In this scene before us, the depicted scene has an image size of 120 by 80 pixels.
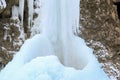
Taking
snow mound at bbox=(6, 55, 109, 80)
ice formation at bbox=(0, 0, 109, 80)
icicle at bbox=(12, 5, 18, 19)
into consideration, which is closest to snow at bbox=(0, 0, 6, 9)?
icicle at bbox=(12, 5, 18, 19)

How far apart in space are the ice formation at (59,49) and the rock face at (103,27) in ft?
7.46

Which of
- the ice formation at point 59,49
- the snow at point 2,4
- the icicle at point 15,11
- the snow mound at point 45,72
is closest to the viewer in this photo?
the snow mound at point 45,72

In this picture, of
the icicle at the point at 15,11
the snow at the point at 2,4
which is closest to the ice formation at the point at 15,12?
the icicle at the point at 15,11

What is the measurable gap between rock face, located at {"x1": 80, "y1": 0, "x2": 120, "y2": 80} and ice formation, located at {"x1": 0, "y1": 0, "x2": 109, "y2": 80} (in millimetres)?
2275

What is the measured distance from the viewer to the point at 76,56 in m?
5.98

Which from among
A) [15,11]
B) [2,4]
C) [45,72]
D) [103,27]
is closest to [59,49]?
[45,72]

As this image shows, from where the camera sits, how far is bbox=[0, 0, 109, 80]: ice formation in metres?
4.73

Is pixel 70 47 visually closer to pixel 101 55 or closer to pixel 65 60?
pixel 65 60

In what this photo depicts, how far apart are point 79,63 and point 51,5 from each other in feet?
3.69

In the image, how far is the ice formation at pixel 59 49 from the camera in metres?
4.73

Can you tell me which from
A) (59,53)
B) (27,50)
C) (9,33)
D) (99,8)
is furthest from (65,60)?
(99,8)

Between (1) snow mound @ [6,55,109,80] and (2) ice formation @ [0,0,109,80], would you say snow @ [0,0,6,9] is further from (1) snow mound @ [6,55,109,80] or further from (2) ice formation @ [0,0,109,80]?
(1) snow mound @ [6,55,109,80]

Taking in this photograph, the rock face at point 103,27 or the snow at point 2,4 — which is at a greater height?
the snow at point 2,4

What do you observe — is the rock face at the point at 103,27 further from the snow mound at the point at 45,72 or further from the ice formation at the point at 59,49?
the snow mound at the point at 45,72
